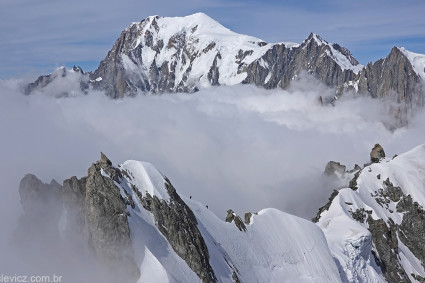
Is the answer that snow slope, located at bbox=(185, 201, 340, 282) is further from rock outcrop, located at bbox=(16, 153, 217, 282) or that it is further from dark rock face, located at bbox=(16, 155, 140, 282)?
dark rock face, located at bbox=(16, 155, 140, 282)

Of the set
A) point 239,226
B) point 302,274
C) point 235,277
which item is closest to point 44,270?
point 235,277

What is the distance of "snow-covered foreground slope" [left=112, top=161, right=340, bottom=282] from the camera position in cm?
7931

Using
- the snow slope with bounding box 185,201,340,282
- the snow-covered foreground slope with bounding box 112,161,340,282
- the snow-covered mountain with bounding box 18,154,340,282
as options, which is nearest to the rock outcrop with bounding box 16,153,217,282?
the snow-covered mountain with bounding box 18,154,340,282

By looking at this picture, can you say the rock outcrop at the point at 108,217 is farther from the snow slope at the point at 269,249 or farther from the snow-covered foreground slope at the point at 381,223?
the snow-covered foreground slope at the point at 381,223

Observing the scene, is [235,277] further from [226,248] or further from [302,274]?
[302,274]

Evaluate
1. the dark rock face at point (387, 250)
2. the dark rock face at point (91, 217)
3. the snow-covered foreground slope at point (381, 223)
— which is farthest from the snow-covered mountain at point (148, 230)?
the dark rock face at point (387, 250)

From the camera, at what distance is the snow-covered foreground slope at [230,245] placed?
7931 cm

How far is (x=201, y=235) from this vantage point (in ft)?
296

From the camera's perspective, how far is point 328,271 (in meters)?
113

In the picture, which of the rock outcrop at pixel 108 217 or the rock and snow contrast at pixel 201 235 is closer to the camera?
the rock outcrop at pixel 108 217

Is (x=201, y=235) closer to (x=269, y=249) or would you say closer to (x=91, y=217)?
(x=91, y=217)

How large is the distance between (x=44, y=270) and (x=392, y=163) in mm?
137147

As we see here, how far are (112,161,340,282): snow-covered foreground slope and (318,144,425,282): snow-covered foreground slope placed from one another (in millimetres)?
9403

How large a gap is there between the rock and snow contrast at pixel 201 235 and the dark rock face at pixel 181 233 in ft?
0.52
